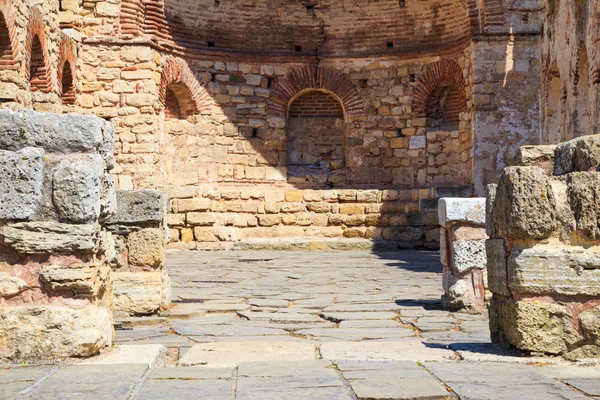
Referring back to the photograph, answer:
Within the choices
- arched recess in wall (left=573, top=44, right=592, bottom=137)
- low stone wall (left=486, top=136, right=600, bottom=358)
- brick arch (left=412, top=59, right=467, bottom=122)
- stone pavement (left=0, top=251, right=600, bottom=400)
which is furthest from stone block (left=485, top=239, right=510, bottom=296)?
brick arch (left=412, top=59, right=467, bottom=122)

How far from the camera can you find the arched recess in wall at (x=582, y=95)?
11117 millimetres

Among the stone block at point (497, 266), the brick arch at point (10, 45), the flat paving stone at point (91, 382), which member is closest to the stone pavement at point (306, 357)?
the flat paving stone at point (91, 382)

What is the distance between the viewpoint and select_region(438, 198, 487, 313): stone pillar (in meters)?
6.21

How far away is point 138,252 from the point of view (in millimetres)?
6059

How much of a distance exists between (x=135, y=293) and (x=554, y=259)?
3.32 m

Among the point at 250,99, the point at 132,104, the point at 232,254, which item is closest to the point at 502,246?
the point at 232,254

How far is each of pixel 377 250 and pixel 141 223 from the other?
25.5ft

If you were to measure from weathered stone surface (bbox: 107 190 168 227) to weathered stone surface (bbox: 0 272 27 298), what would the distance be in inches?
85.5

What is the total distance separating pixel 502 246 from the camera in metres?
4.02

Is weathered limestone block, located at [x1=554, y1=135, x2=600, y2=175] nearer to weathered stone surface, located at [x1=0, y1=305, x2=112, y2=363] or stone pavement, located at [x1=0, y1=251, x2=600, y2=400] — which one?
stone pavement, located at [x1=0, y1=251, x2=600, y2=400]

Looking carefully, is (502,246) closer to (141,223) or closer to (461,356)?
(461,356)

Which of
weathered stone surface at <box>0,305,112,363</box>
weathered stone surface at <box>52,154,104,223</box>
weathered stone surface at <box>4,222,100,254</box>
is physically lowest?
weathered stone surface at <box>0,305,112,363</box>

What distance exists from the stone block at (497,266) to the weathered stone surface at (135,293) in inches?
111

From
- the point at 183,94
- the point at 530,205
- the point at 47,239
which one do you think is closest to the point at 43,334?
the point at 47,239
